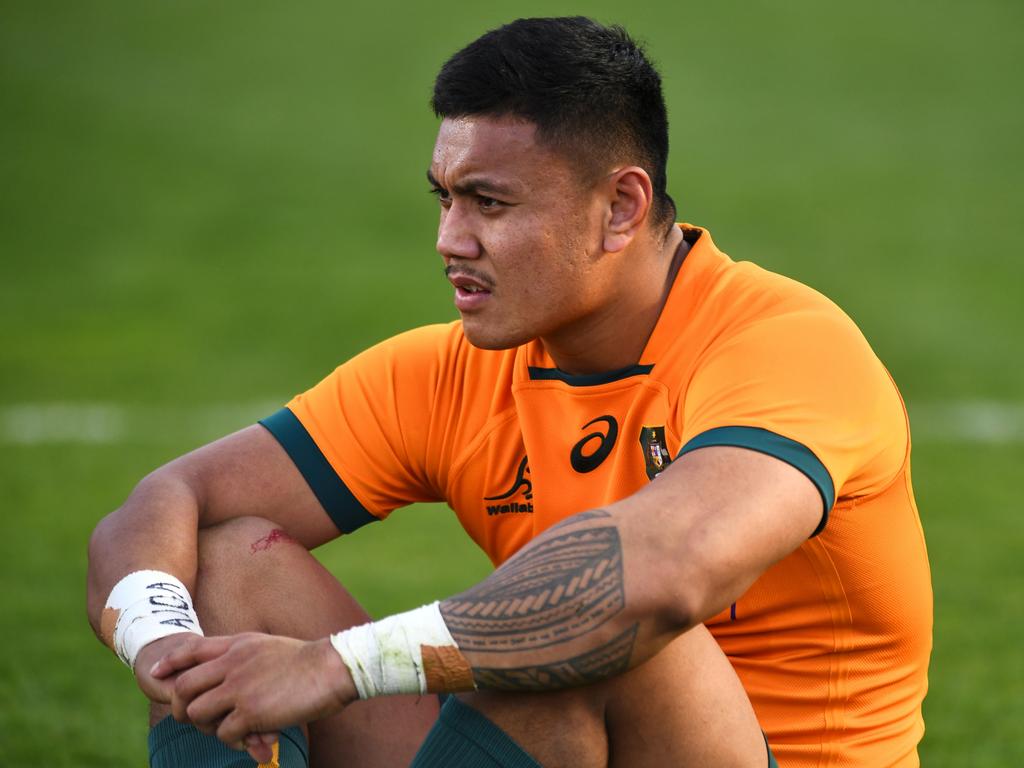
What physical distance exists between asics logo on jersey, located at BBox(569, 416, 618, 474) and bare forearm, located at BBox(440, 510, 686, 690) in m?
0.72

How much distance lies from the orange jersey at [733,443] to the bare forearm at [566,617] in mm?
356

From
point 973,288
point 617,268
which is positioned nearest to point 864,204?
point 973,288

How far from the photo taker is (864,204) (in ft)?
54.5

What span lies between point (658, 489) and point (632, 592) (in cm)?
23

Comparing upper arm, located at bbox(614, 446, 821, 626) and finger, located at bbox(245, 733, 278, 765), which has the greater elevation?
upper arm, located at bbox(614, 446, 821, 626)

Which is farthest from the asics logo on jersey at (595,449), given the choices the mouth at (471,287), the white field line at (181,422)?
the white field line at (181,422)

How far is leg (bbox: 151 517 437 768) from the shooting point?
376cm

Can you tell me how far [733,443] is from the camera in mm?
3189

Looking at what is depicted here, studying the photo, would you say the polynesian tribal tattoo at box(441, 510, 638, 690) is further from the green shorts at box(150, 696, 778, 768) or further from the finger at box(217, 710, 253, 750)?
the finger at box(217, 710, 253, 750)

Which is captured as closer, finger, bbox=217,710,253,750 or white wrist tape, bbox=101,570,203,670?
finger, bbox=217,710,253,750

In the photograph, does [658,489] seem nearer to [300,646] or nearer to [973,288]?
[300,646]

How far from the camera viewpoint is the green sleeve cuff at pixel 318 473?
4.13 m

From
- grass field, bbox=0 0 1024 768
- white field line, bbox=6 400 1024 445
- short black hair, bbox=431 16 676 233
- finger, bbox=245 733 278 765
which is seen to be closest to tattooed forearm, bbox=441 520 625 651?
finger, bbox=245 733 278 765

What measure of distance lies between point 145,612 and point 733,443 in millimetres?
1405
